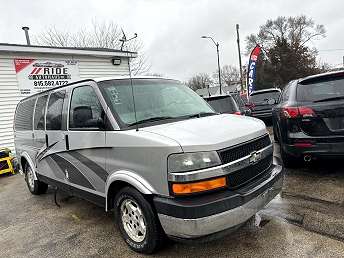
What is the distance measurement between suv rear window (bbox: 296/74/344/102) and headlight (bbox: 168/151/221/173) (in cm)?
301

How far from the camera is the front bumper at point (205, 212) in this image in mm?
2922

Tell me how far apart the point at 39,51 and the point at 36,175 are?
283 inches

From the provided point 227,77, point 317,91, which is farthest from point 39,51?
point 227,77

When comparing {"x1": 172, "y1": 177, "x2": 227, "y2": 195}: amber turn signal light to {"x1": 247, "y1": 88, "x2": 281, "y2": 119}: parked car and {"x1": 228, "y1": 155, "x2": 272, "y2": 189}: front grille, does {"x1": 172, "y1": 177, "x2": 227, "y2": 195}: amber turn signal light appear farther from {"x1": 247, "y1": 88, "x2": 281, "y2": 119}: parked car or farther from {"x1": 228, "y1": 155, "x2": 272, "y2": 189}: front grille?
{"x1": 247, "y1": 88, "x2": 281, "y2": 119}: parked car

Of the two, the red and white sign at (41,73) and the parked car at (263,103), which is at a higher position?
the red and white sign at (41,73)

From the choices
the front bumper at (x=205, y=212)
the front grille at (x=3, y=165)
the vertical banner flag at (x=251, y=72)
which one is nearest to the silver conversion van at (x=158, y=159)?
the front bumper at (x=205, y=212)

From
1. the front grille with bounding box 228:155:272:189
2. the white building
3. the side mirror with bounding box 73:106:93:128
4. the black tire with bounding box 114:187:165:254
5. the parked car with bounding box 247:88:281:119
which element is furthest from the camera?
the parked car with bounding box 247:88:281:119

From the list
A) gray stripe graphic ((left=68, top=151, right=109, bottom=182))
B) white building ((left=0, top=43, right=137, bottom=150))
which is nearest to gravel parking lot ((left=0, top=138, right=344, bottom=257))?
gray stripe graphic ((left=68, top=151, right=109, bottom=182))

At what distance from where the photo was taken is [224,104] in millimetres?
8242

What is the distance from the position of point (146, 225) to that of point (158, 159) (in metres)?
0.73

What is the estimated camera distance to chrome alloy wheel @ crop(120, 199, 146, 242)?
3486mm

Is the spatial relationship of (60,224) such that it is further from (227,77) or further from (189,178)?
(227,77)

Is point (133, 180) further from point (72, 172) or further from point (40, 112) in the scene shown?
point (40, 112)

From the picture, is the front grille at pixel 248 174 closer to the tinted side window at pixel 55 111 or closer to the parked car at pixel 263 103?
the tinted side window at pixel 55 111
